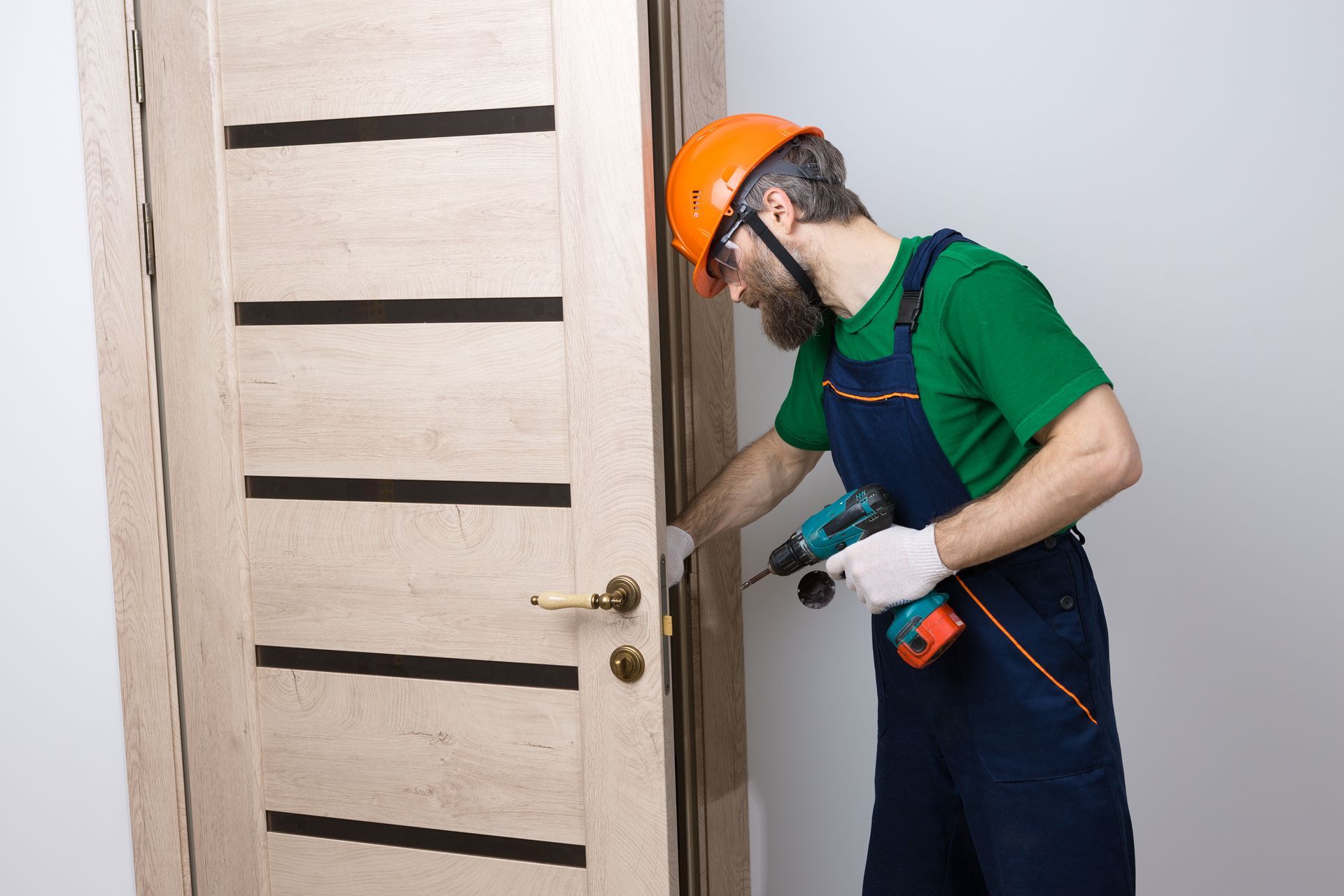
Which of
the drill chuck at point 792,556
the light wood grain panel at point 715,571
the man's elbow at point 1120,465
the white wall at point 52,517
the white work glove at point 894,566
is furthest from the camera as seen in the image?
the light wood grain panel at point 715,571

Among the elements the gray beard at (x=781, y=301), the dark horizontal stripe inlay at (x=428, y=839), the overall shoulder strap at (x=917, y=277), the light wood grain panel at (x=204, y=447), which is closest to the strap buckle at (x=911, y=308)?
the overall shoulder strap at (x=917, y=277)

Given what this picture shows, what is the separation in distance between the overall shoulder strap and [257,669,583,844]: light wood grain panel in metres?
0.74

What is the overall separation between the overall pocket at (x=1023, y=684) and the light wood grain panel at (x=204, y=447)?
1.16 meters

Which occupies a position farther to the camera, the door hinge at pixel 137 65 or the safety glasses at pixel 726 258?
the door hinge at pixel 137 65

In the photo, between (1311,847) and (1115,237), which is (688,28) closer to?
(1115,237)

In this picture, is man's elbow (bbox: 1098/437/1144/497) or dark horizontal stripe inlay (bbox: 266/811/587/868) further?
dark horizontal stripe inlay (bbox: 266/811/587/868)

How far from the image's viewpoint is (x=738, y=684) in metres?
2.04

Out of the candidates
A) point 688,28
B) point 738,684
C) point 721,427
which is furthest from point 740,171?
point 738,684

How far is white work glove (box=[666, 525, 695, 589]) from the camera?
1655mm

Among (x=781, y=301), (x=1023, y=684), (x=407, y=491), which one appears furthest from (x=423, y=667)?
(x=1023, y=684)

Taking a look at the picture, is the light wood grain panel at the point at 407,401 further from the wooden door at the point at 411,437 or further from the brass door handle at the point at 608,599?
the brass door handle at the point at 608,599

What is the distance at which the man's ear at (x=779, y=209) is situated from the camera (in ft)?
4.82

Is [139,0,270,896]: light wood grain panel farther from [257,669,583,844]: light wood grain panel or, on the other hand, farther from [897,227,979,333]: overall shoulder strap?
[897,227,979,333]: overall shoulder strap

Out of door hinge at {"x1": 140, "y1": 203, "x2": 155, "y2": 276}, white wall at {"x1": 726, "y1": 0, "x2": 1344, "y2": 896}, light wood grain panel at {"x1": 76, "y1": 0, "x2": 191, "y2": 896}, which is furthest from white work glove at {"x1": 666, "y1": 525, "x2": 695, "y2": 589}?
door hinge at {"x1": 140, "y1": 203, "x2": 155, "y2": 276}
